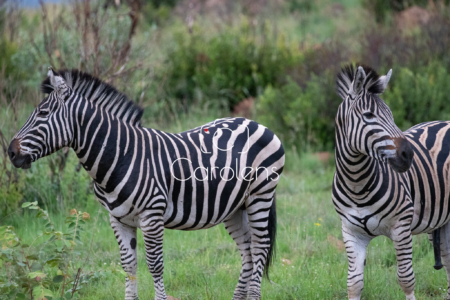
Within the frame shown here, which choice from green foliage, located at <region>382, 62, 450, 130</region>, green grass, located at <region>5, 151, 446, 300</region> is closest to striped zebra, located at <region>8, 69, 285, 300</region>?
green grass, located at <region>5, 151, 446, 300</region>

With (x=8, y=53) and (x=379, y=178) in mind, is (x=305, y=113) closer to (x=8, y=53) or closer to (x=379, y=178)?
(x=379, y=178)

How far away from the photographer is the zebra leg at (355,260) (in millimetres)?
3832

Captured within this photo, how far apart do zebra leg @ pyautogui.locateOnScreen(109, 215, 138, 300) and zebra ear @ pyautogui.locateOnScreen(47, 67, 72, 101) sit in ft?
3.48

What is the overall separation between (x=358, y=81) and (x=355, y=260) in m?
1.43

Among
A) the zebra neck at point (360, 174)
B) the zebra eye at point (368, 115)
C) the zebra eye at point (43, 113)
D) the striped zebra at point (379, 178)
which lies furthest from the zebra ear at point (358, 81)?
the zebra eye at point (43, 113)

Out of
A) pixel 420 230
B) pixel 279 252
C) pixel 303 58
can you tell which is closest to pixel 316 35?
pixel 303 58

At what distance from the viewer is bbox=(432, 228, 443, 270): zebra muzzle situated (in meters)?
4.21

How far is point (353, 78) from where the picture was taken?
365 centimetres

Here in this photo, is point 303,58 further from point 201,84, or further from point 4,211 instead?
point 4,211

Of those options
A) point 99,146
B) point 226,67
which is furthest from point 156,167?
point 226,67

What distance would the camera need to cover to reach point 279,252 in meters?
5.55

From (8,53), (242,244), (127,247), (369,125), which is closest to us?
(369,125)

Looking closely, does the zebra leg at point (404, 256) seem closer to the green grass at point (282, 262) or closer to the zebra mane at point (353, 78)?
the green grass at point (282, 262)

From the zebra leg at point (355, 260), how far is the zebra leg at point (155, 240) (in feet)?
4.97
